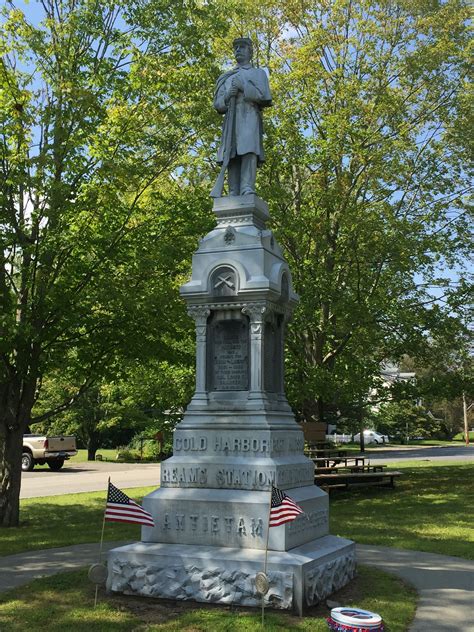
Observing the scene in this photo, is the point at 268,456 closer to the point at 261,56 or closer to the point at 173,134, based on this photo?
the point at 173,134

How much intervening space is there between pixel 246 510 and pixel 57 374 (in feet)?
31.9

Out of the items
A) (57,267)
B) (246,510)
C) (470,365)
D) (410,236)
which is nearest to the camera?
(246,510)

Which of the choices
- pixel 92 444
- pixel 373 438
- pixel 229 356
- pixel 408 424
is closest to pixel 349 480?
pixel 229 356

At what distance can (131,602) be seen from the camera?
715 cm

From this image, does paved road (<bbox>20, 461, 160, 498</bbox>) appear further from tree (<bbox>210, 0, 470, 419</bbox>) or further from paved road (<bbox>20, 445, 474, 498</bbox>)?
tree (<bbox>210, 0, 470, 419</bbox>)

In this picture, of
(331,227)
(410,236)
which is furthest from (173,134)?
(410,236)

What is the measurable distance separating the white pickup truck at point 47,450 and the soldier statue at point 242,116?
20561 millimetres

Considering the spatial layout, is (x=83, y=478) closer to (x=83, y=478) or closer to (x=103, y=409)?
(x=83, y=478)

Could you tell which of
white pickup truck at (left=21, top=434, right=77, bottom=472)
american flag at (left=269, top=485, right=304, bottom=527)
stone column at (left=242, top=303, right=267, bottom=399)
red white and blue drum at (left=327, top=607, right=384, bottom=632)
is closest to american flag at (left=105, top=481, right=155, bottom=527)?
american flag at (left=269, top=485, right=304, bottom=527)

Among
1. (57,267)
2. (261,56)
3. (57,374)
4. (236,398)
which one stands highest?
(261,56)

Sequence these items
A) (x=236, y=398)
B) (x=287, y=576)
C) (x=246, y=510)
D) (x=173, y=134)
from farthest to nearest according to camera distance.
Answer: (x=173, y=134) < (x=236, y=398) < (x=246, y=510) < (x=287, y=576)

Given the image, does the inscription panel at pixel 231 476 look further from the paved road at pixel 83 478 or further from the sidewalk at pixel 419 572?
the paved road at pixel 83 478

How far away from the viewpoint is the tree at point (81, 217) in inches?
492

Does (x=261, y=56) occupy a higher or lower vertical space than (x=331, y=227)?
higher
